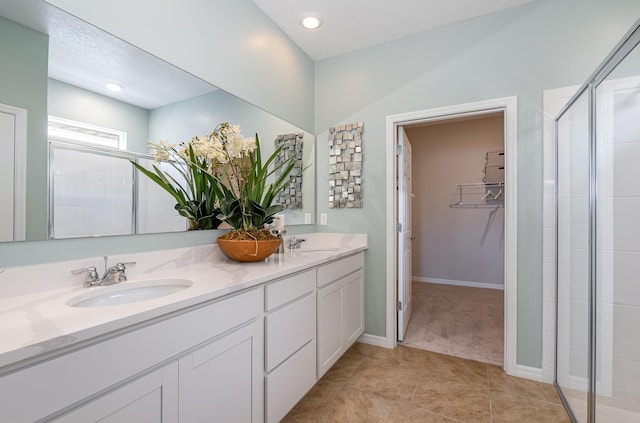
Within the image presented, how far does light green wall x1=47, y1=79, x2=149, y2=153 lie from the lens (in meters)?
1.10

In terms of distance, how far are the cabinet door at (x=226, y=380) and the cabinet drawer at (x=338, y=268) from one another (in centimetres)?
59

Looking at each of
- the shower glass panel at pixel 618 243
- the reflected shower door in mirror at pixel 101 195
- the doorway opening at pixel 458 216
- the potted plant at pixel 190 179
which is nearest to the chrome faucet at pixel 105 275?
the reflected shower door in mirror at pixel 101 195

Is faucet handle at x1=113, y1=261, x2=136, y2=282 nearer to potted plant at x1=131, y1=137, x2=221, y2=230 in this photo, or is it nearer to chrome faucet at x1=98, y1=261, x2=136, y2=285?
chrome faucet at x1=98, y1=261, x2=136, y2=285

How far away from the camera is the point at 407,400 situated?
1761mm

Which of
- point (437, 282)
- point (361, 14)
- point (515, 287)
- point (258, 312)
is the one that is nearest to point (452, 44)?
point (361, 14)

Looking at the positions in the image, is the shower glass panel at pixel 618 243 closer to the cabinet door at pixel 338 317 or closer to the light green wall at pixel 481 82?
the light green wall at pixel 481 82

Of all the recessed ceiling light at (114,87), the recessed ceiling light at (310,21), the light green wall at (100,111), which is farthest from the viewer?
the recessed ceiling light at (310,21)

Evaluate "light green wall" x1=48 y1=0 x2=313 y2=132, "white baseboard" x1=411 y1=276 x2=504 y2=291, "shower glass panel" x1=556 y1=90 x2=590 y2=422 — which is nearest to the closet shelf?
"white baseboard" x1=411 y1=276 x2=504 y2=291

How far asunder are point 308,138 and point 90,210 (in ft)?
6.00

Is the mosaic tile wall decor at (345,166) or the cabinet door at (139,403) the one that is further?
the mosaic tile wall decor at (345,166)

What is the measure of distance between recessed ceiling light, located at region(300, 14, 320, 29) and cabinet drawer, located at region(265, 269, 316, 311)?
186 cm

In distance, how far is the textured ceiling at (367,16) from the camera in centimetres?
205

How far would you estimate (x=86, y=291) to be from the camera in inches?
41.0

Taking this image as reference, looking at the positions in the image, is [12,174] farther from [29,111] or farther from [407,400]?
[407,400]
